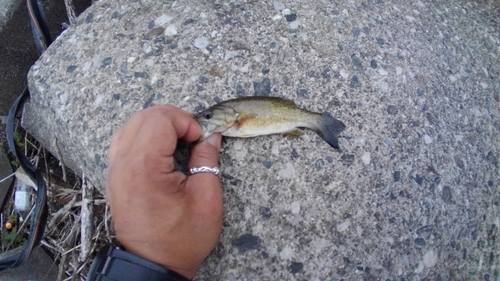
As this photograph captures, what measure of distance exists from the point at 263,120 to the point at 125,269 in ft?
4.42

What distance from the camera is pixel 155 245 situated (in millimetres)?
2268

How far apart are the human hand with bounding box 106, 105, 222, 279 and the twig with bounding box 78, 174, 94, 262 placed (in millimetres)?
1123

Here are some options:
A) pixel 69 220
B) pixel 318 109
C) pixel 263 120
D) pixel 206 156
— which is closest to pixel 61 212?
pixel 69 220

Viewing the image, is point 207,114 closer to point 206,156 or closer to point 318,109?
point 206,156

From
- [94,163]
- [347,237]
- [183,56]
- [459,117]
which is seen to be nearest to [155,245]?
[94,163]

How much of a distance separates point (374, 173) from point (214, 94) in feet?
4.41

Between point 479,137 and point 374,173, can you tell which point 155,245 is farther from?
point 479,137

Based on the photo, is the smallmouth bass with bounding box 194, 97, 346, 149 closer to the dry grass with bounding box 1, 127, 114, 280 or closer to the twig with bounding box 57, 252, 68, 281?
A: the dry grass with bounding box 1, 127, 114, 280

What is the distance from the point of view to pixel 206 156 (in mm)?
2717

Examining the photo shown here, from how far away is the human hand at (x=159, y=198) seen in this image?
2.26 meters

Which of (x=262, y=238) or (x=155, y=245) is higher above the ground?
(x=155, y=245)

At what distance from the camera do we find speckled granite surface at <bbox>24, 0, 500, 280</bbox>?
9.52 feet

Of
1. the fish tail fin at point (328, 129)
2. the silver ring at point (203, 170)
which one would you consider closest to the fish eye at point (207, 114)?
the silver ring at point (203, 170)

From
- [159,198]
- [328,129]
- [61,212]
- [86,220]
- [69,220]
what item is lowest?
[69,220]
